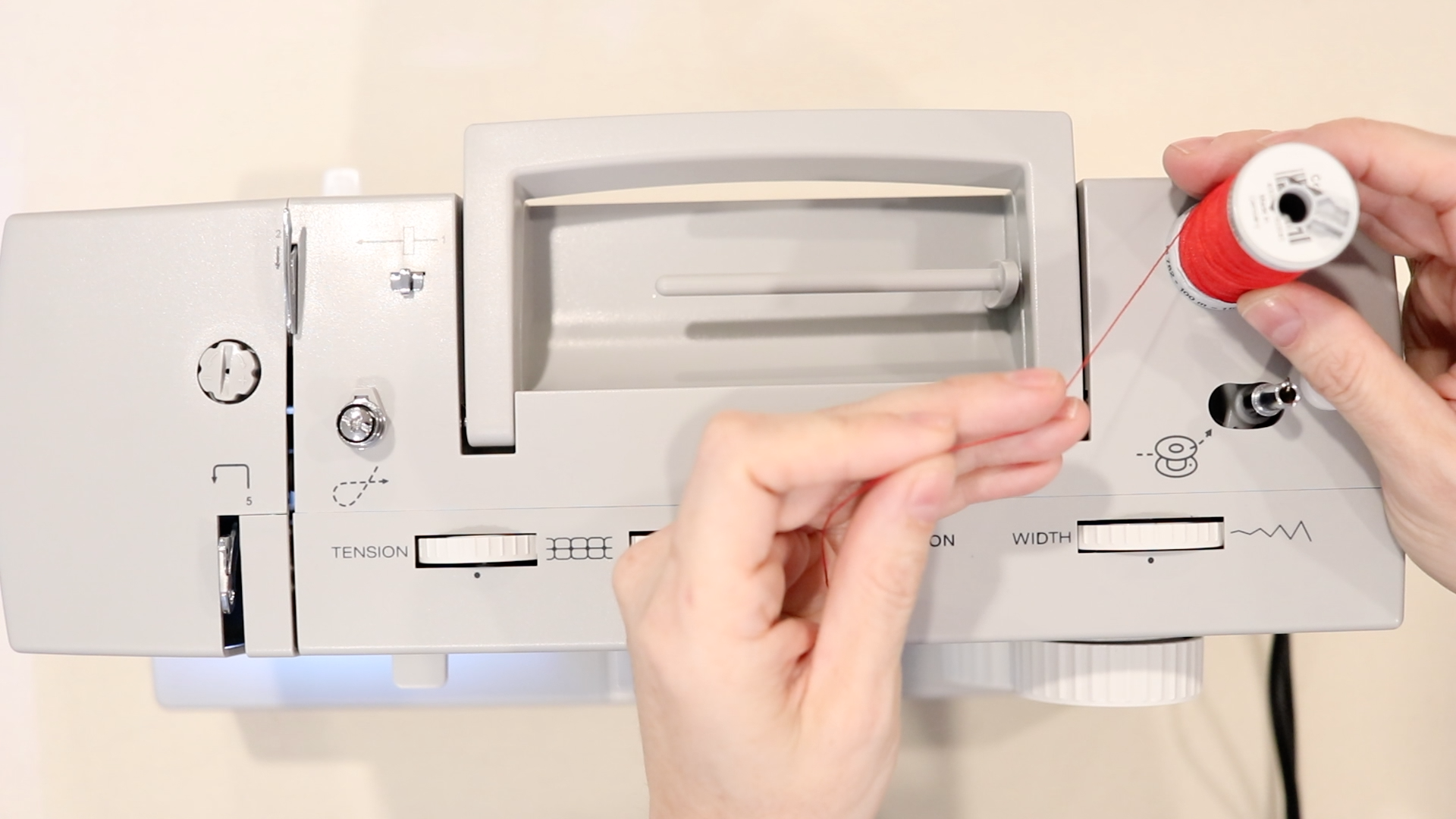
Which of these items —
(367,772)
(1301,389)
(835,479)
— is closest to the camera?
(835,479)

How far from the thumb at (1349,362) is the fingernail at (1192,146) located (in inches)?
3.1

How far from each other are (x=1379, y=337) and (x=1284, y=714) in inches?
15.3

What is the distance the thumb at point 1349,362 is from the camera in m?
0.41

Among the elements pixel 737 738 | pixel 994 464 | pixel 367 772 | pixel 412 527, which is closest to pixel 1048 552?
pixel 994 464

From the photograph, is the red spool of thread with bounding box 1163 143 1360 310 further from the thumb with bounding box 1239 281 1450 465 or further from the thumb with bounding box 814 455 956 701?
the thumb with bounding box 814 455 956 701

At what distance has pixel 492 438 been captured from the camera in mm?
453

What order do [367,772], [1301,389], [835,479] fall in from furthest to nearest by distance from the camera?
[367,772], [1301,389], [835,479]

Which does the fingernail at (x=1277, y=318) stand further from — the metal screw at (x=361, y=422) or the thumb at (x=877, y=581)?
the metal screw at (x=361, y=422)

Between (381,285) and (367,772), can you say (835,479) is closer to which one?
(381,285)

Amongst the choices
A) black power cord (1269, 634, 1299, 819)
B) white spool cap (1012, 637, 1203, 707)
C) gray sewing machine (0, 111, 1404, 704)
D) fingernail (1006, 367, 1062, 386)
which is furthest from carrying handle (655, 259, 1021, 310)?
black power cord (1269, 634, 1299, 819)

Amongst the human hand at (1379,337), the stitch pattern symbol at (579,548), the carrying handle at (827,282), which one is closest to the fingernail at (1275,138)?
the human hand at (1379,337)

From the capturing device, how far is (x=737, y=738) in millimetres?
361

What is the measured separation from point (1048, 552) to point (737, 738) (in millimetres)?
197

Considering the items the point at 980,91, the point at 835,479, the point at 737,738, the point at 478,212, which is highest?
the point at 980,91
